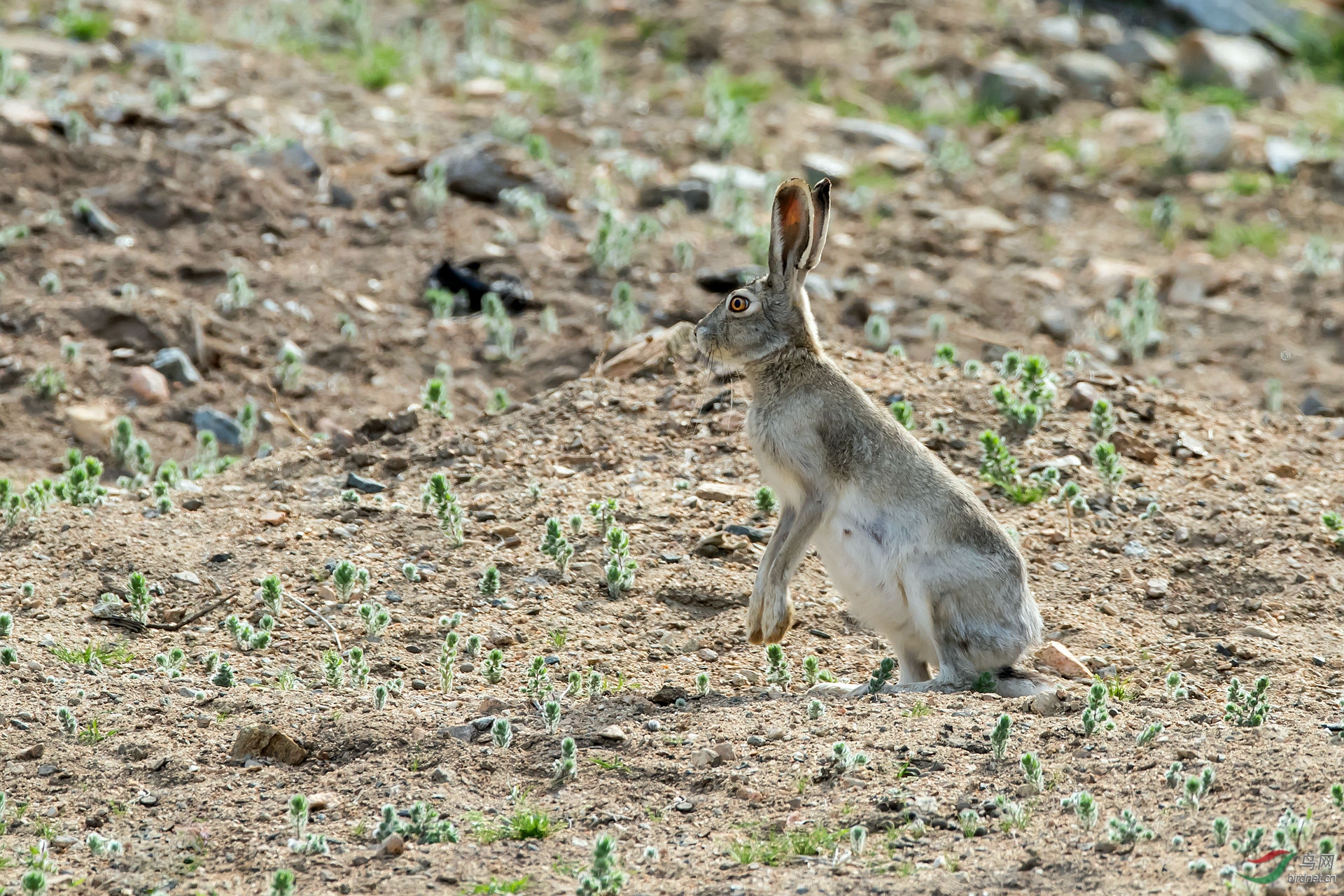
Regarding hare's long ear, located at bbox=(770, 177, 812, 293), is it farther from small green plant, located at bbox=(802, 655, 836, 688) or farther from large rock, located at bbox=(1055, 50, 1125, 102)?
large rock, located at bbox=(1055, 50, 1125, 102)

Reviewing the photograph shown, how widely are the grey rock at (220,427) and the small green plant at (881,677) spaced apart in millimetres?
4666

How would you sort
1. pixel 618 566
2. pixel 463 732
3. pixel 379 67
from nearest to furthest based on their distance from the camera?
pixel 463 732 < pixel 618 566 < pixel 379 67

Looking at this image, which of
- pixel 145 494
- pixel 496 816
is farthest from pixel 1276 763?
pixel 145 494

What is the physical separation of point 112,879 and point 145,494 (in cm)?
373

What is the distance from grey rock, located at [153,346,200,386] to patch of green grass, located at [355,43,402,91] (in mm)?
5368

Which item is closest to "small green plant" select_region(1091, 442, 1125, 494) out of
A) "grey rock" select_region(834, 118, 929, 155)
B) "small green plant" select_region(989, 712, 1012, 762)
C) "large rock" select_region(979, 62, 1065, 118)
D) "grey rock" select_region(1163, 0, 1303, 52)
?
"small green plant" select_region(989, 712, 1012, 762)

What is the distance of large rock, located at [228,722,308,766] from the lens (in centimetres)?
563

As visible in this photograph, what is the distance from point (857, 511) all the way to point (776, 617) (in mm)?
580

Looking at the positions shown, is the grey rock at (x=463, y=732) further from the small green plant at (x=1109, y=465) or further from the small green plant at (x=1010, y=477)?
the small green plant at (x=1109, y=465)

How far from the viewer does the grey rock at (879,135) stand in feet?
47.8

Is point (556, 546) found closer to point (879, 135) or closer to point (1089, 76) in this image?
point (879, 135)

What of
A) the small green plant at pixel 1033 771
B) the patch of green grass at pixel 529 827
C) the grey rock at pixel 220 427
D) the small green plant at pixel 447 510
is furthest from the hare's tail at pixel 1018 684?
the grey rock at pixel 220 427

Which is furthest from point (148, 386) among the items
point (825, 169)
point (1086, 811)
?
point (1086, 811)

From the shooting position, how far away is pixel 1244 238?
13156mm
